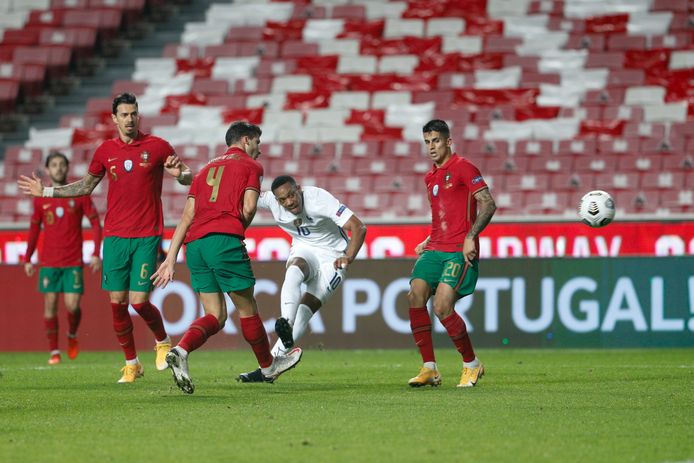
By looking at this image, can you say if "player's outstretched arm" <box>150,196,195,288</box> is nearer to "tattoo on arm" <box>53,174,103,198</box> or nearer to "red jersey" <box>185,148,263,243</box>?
"red jersey" <box>185,148,263,243</box>

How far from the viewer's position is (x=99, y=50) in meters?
26.8

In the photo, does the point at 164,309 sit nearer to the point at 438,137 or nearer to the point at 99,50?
the point at 438,137

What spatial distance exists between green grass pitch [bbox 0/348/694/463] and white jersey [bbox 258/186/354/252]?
116 centimetres

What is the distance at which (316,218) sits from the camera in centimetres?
1060

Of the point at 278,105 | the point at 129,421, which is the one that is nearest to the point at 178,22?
the point at 278,105

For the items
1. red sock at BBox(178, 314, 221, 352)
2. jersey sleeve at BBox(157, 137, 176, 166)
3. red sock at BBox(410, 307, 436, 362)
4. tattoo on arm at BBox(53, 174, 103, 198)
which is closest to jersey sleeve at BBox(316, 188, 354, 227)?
red sock at BBox(410, 307, 436, 362)

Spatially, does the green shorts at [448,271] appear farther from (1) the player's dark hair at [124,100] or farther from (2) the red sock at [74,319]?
(2) the red sock at [74,319]

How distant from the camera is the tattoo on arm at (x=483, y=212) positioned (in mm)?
9297

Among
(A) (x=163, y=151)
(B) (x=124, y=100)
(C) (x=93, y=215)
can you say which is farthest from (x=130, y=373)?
(C) (x=93, y=215)

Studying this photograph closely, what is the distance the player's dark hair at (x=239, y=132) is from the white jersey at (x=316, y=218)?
1091mm

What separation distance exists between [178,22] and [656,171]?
11.9 m

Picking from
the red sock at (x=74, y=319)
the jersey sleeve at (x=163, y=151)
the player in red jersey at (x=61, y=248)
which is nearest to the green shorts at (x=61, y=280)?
the player in red jersey at (x=61, y=248)

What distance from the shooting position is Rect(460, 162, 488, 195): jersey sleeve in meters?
9.41

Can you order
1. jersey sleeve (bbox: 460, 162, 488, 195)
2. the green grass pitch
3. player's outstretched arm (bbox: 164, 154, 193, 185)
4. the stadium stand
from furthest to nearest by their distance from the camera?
the stadium stand, player's outstretched arm (bbox: 164, 154, 193, 185), jersey sleeve (bbox: 460, 162, 488, 195), the green grass pitch
